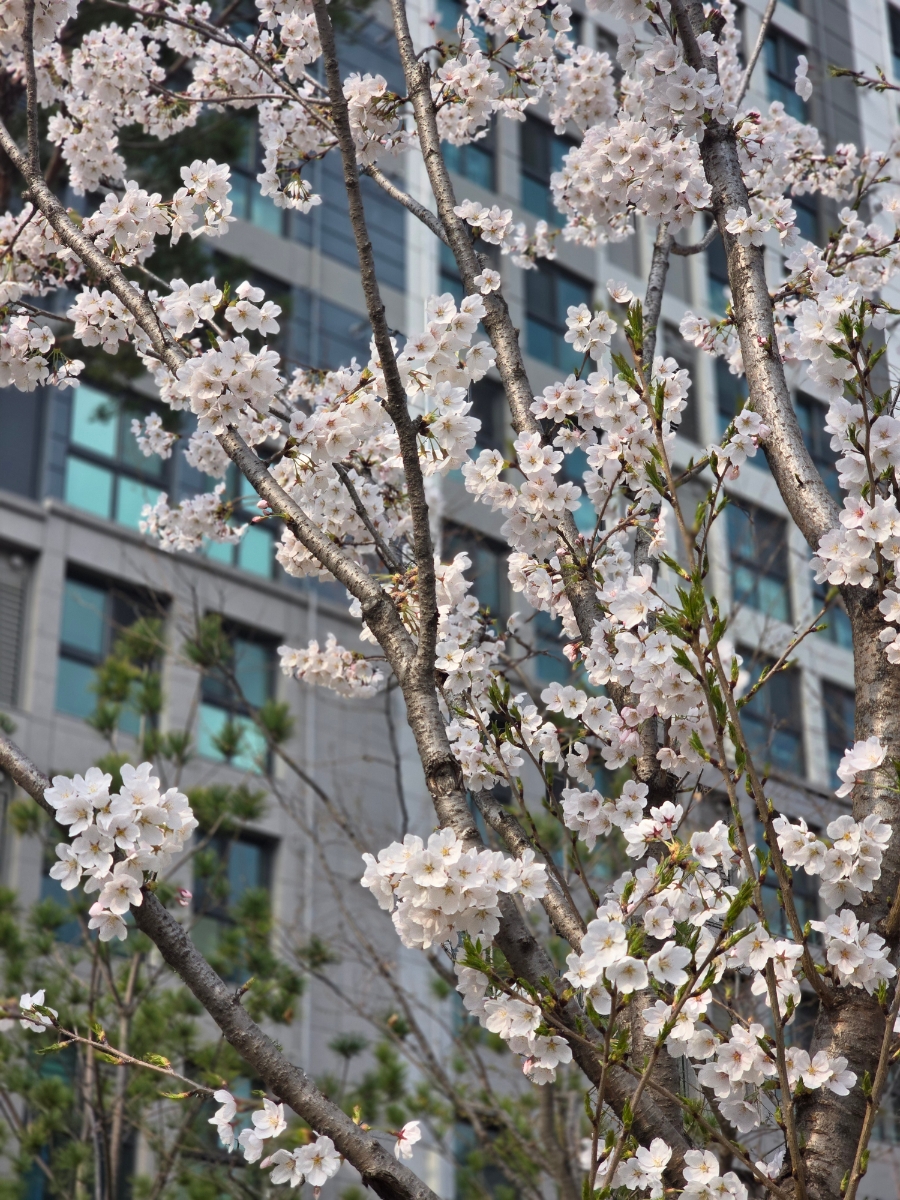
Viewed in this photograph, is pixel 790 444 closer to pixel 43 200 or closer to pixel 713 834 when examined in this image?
pixel 713 834

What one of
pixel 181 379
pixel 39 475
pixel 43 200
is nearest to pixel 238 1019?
pixel 181 379

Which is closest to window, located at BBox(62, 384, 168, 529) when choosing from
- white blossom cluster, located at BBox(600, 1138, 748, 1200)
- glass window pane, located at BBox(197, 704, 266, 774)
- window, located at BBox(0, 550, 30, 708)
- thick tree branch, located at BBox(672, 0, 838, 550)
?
window, located at BBox(0, 550, 30, 708)

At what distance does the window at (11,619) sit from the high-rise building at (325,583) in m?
0.02

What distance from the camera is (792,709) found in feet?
57.0

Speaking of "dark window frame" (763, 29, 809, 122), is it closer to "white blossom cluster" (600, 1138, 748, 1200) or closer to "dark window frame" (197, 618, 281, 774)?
"dark window frame" (197, 618, 281, 774)

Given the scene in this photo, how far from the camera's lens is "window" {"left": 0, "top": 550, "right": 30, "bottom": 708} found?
1350 cm

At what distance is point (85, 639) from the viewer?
14.2m

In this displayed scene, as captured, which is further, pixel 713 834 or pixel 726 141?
pixel 726 141

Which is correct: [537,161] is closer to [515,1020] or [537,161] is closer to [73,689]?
[73,689]

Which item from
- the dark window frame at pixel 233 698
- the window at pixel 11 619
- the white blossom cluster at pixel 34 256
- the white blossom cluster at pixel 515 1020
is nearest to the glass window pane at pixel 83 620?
the window at pixel 11 619

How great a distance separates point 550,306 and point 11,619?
29.7ft

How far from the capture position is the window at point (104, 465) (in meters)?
14.7

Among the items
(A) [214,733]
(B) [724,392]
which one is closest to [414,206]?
(A) [214,733]

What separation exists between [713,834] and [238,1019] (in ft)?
3.44
